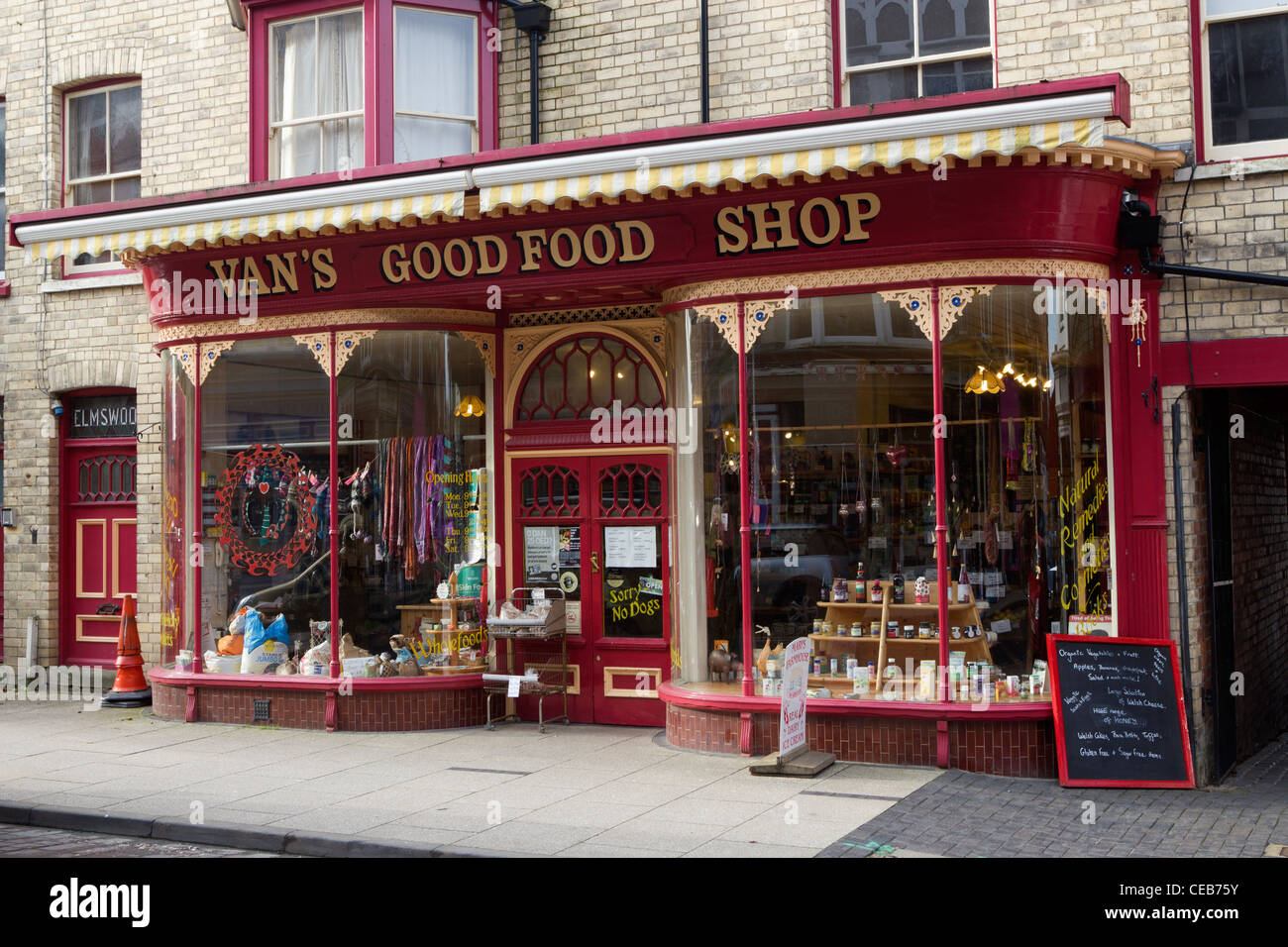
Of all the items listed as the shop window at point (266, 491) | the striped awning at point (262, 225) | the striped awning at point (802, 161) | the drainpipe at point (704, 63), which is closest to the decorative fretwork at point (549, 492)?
the shop window at point (266, 491)

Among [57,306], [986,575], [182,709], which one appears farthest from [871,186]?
[57,306]

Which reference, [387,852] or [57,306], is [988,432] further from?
[57,306]

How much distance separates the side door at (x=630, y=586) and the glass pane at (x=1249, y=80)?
5.27m

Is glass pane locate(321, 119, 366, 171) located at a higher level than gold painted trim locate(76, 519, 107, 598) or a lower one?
higher

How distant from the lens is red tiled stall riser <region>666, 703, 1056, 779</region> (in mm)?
9406

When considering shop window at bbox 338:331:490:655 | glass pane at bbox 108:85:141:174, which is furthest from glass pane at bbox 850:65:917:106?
glass pane at bbox 108:85:141:174

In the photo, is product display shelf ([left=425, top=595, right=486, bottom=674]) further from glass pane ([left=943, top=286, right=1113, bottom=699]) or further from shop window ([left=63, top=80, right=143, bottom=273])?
shop window ([left=63, top=80, right=143, bottom=273])

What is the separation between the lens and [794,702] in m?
9.40

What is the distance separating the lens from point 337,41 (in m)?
12.4

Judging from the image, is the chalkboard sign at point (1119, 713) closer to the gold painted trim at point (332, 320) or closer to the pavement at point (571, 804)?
the pavement at point (571, 804)

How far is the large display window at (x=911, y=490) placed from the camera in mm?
9789

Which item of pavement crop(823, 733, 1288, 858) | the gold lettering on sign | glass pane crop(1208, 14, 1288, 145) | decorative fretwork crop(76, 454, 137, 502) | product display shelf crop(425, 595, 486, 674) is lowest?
pavement crop(823, 733, 1288, 858)

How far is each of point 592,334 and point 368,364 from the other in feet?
7.07

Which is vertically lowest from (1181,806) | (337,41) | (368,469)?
(1181,806)
